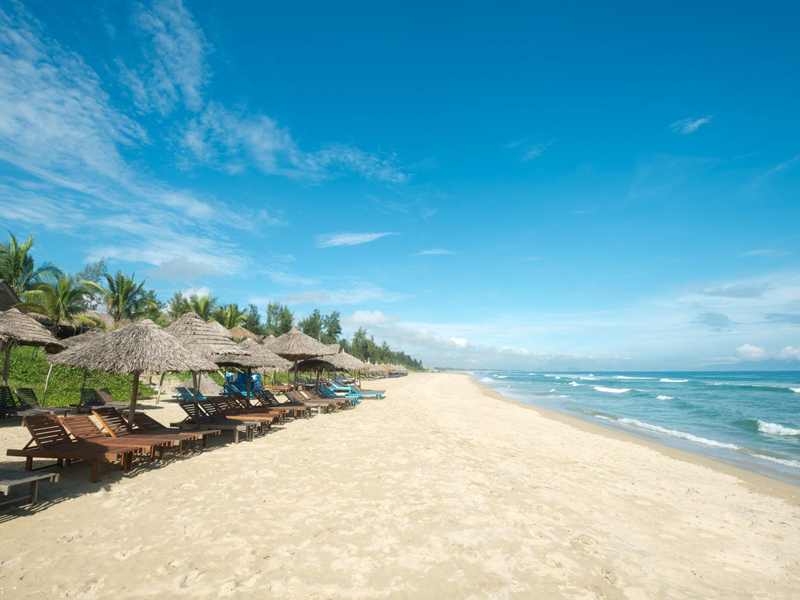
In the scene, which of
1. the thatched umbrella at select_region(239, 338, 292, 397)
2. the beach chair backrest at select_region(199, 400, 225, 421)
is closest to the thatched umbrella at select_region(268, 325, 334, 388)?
the thatched umbrella at select_region(239, 338, 292, 397)

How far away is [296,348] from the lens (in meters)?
16.2

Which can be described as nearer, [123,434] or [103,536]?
[103,536]

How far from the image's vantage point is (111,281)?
26406 millimetres

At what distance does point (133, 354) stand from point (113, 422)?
4.21 ft

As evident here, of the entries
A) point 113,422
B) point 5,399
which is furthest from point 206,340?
point 5,399

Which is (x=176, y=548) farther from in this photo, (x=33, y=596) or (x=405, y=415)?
(x=405, y=415)

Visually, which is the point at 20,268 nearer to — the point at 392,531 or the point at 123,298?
the point at 123,298

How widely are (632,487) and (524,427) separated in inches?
284

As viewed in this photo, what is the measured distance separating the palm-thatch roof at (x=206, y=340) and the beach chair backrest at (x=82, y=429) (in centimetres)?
378

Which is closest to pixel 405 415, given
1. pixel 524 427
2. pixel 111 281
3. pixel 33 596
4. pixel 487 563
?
pixel 524 427

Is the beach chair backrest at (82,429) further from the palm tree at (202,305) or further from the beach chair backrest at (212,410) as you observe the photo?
the palm tree at (202,305)

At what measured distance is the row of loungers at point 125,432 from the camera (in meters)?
5.98

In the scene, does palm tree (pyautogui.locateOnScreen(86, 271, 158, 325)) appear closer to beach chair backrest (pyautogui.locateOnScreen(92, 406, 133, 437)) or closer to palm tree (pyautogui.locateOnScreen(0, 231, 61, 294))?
palm tree (pyautogui.locateOnScreen(0, 231, 61, 294))

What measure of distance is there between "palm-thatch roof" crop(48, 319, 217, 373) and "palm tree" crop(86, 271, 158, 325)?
70.6ft
